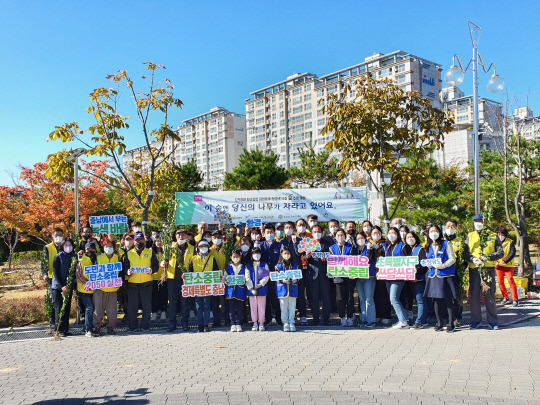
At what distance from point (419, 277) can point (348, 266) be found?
1.34 meters

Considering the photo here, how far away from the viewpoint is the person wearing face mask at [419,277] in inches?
353

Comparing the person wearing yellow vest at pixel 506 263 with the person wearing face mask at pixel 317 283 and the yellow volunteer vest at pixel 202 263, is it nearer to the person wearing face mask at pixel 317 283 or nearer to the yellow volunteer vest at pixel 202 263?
the person wearing face mask at pixel 317 283

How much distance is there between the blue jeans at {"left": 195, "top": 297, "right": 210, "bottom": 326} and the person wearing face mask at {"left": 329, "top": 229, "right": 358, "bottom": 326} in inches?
101

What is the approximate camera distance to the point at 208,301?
30.3 ft

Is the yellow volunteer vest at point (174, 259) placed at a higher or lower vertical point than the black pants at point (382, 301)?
higher

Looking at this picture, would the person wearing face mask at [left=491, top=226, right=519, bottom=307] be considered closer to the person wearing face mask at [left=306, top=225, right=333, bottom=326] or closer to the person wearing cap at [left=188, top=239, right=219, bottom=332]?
the person wearing face mask at [left=306, top=225, right=333, bottom=326]

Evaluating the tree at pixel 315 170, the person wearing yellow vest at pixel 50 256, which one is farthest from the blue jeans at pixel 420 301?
the tree at pixel 315 170

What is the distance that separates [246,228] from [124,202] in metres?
19.5

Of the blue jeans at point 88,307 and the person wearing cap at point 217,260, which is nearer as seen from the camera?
the blue jeans at point 88,307

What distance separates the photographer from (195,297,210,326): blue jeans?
9.16 meters

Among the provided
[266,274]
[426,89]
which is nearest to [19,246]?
[266,274]

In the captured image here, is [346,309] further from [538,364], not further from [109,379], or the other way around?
[109,379]

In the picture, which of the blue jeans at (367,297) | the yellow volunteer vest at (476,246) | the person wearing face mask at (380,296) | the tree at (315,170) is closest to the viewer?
the yellow volunteer vest at (476,246)

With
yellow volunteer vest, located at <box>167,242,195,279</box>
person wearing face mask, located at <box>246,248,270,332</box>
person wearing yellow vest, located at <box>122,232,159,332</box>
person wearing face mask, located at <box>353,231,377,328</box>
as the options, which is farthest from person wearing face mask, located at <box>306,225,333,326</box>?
person wearing yellow vest, located at <box>122,232,159,332</box>
